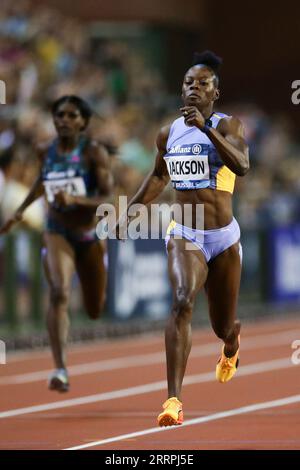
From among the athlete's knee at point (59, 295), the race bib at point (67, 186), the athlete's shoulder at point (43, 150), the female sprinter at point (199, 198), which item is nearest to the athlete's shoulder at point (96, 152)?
the race bib at point (67, 186)

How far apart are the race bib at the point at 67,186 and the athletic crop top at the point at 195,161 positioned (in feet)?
7.53

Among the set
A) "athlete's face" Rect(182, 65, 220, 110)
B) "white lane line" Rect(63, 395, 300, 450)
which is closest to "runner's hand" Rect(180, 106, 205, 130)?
"athlete's face" Rect(182, 65, 220, 110)

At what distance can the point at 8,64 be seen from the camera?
56.6 feet

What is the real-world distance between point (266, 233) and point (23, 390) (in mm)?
8428

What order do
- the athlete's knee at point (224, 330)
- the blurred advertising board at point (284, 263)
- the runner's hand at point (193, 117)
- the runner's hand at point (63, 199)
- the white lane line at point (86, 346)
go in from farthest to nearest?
the blurred advertising board at point (284, 263) < the white lane line at point (86, 346) < the runner's hand at point (63, 199) < the athlete's knee at point (224, 330) < the runner's hand at point (193, 117)

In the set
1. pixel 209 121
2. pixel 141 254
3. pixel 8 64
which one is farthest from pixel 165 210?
pixel 209 121

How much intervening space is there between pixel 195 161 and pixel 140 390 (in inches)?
146

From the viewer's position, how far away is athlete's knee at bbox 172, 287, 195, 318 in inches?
301

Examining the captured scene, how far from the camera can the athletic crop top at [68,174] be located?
10.2m

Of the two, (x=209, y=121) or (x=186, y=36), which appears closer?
(x=209, y=121)

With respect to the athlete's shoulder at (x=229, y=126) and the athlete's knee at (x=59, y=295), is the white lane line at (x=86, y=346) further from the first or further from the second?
the athlete's shoulder at (x=229, y=126)

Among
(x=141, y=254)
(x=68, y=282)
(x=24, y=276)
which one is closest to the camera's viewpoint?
(x=68, y=282)
